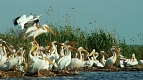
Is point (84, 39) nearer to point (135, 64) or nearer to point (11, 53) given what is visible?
point (135, 64)

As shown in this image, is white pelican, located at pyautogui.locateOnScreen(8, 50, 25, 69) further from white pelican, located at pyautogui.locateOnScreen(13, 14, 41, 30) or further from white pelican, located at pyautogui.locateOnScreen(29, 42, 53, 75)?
white pelican, located at pyautogui.locateOnScreen(13, 14, 41, 30)

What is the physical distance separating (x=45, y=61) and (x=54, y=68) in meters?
2.22

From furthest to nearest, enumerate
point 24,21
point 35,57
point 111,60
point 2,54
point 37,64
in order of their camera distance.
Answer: point 111,60 < point 24,21 < point 2,54 < point 35,57 < point 37,64

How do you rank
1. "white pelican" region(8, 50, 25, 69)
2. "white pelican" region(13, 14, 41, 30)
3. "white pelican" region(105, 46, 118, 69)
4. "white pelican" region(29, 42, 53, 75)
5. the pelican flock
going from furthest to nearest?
"white pelican" region(105, 46, 118, 69), "white pelican" region(13, 14, 41, 30), "white pelican" region(8, 50, 25, 69), the pelican flock, "white pelican" region(29, 42, 53, 75)

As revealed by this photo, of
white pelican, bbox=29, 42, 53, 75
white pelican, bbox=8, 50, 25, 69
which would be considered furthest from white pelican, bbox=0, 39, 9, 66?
white pelican, bbox=29, 42, 53, 75

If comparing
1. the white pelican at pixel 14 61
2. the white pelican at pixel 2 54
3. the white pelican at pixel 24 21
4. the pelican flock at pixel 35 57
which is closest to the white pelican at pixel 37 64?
the pelican flock at pixel 35 57

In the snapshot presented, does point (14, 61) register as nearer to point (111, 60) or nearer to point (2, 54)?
point (2, 54)

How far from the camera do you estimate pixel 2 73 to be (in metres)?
16.4

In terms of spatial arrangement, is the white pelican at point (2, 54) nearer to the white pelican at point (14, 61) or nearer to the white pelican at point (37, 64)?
the white pelican at point (14, 61)

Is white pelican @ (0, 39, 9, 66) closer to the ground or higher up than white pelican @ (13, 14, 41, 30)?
closer to the ground

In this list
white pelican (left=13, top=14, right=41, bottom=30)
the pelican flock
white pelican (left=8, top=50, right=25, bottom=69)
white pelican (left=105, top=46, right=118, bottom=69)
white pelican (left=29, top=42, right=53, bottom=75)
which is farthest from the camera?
white pelican (left=105, top=46, right=118, bottom=69)

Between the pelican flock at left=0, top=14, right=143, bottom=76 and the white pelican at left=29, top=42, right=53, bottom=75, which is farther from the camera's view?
the pelican flock at left=0, top=14, right=143, bottom=76

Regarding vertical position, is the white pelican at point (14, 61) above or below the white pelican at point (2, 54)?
below

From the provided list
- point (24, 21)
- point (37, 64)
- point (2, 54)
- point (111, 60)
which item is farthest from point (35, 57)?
point (111, 60)
